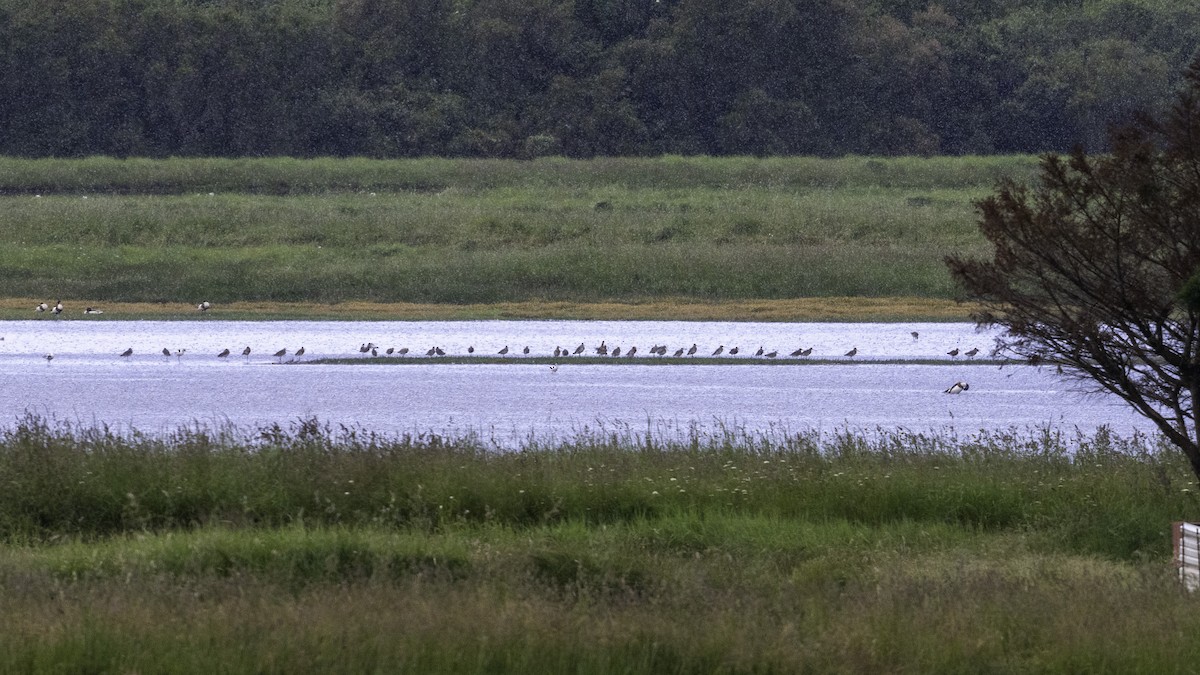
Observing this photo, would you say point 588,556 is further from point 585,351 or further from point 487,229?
point 487,229

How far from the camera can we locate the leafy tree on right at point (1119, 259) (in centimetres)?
1060

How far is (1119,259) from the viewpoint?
10.6 m

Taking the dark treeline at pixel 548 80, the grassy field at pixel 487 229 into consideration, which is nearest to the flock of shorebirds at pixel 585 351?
the grassy field at pixel 487 229

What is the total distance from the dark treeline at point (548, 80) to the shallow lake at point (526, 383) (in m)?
27.8

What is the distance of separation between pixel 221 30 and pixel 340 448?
2039 inches

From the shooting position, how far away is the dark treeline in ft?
205

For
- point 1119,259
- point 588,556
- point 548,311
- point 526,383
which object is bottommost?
point 526,383

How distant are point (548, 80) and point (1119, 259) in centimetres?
5638

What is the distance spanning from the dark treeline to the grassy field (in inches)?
178

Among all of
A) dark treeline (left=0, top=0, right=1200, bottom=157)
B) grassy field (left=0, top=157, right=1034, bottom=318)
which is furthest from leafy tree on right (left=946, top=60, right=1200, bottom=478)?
dark treeline (left=0, top=0, right=1200, bottom=157)

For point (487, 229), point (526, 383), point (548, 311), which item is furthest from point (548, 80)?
point (526, 383)

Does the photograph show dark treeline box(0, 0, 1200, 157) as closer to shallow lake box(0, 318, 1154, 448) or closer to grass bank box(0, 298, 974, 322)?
grass bank box(0, 298, 974, 322)

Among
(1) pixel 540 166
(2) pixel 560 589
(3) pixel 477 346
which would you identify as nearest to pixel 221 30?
(1) pixel 540 166

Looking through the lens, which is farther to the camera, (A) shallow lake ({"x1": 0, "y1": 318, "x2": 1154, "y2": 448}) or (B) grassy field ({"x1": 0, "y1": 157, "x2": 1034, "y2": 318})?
(B) grassy field ({"x1": 0, "y1": 157, "x2": 1034, "y2": 318})
